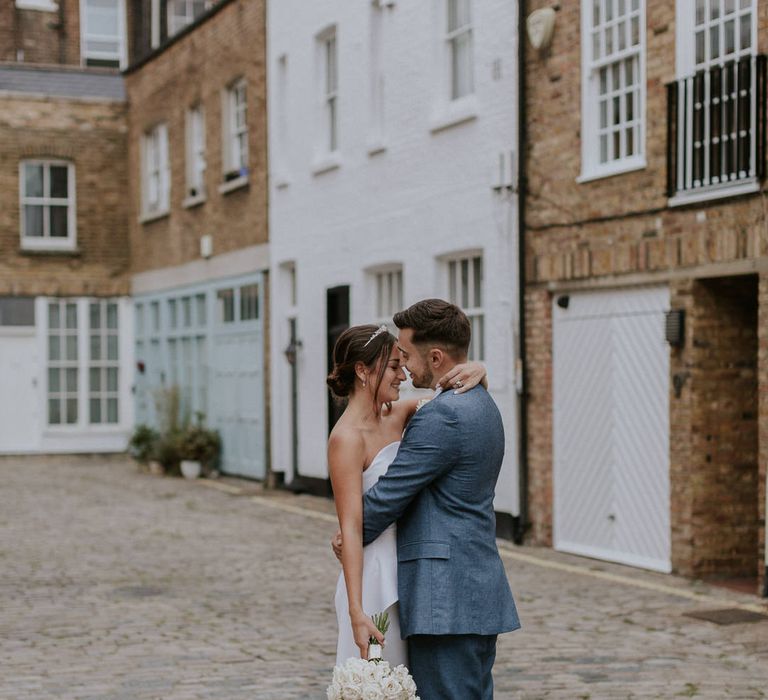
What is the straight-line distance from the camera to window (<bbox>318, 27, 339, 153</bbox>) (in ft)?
60.7

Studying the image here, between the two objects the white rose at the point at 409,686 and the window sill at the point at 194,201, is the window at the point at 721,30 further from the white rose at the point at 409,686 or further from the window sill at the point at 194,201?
the window sill at the point at 194,201

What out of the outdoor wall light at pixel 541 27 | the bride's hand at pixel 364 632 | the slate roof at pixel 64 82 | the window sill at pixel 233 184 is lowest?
the bride's hand at pixel 364 632

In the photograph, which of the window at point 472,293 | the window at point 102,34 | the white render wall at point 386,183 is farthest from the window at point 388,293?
the window at point 102,34

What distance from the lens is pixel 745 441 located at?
38.1 feet

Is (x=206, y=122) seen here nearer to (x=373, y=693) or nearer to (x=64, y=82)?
(x=64, y=82)

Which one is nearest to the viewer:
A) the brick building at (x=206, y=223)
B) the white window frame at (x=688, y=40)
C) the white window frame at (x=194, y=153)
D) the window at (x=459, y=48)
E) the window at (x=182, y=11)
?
the white window frame at (x=688, y=40)

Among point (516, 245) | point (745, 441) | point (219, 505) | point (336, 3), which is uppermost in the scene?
point (336, 3)

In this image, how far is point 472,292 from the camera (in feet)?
48.4

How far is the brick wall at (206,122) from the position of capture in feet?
68.4

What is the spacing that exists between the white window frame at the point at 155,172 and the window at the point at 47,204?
1.86 m

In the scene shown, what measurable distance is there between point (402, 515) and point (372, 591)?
0.25m

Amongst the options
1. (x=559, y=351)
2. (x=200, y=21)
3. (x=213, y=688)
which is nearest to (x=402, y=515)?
(x=213, y=688)

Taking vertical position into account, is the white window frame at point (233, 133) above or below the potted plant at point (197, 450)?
above

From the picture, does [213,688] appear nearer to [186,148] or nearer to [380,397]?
[380,397]
